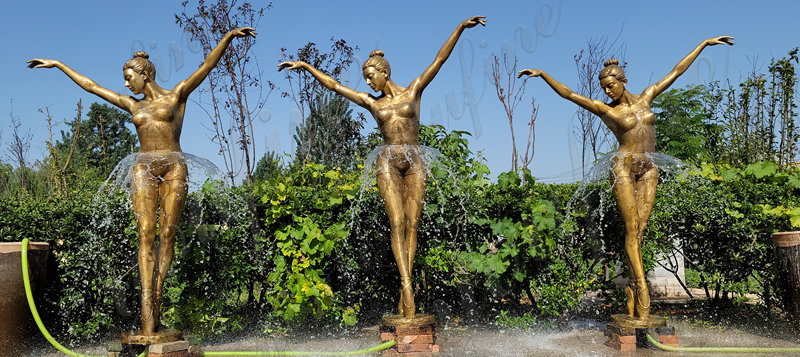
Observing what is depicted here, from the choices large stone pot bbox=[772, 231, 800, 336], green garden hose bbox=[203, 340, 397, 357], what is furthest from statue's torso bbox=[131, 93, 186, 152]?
large stone pot bbox=[772, 231, 800, 336]

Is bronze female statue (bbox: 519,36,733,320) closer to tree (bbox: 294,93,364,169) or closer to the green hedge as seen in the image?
the green hedge

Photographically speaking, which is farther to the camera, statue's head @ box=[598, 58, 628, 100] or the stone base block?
statue's head @ box=[598, 58, 628, 100]

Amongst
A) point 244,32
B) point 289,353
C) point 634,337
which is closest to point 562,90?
point 634,337

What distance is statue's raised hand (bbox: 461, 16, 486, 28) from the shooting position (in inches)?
180

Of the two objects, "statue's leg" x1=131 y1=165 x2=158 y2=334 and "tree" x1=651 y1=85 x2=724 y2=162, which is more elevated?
"tree" x1=651 y1=85 x2=724 y2=162

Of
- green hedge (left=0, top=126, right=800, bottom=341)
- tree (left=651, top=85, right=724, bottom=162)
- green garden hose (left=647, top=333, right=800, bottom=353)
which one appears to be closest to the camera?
green garden hose (left=647, top=333, right=800, bottom=353)

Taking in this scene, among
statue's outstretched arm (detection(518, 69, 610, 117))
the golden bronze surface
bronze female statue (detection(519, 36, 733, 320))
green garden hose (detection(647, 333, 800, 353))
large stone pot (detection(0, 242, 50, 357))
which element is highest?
statue's outstretched arm (detection(518, 69, 610, 117))

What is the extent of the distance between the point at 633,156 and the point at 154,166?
12.4 feet

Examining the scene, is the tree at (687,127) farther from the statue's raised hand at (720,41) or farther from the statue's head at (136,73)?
the statue's head at (136,73)

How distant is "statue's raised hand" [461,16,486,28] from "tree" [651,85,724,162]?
7.72 m

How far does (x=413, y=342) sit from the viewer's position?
4570 mm

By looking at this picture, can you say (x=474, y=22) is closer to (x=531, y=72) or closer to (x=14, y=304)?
(x=531, y=72)

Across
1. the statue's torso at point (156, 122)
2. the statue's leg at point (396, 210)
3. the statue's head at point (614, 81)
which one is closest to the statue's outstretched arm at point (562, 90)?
the statue's head at point (614, 81)

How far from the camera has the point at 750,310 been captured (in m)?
6.13
